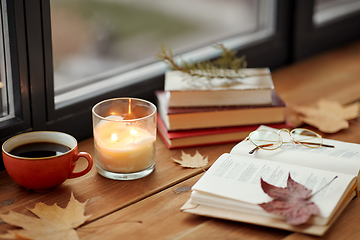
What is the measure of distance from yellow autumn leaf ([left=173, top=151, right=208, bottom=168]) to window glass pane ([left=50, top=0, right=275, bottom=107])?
0.32 m

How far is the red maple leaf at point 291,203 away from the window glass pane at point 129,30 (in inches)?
22.5

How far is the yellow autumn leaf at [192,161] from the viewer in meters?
0.97

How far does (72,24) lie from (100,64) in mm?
147

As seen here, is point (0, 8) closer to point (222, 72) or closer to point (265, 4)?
point (222, 72)

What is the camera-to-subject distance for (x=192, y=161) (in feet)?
3.21

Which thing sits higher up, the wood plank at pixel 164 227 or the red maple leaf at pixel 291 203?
the red maple leaf at pixel 291 203

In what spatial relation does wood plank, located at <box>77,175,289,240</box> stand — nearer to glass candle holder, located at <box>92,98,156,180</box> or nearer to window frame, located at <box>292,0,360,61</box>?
glass candle holder, located at <box>92,98,156,180</box>

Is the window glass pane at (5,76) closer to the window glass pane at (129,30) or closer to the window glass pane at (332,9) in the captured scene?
the window glass pane at (129,30)

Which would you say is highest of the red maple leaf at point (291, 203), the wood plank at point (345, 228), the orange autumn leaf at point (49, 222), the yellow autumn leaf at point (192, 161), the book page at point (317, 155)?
the book page at point (317, 155)

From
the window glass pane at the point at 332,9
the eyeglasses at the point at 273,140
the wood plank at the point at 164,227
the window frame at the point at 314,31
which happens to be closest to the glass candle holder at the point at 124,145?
the wood plank at the point at 164,227

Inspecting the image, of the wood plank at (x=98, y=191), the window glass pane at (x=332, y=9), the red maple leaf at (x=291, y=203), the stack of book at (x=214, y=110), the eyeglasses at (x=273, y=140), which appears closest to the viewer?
the red maple leaf at (x=291, y=203)

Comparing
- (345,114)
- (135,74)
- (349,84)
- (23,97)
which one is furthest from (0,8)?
(349,84)

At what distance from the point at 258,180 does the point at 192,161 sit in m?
0.23

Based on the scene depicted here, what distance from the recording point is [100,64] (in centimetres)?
123
